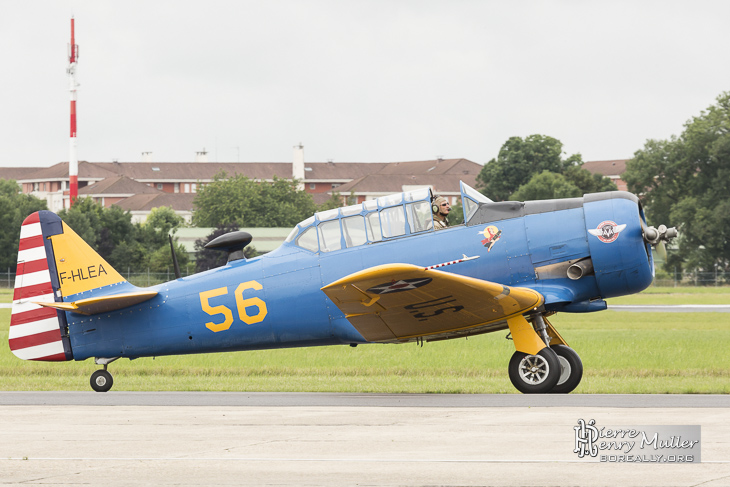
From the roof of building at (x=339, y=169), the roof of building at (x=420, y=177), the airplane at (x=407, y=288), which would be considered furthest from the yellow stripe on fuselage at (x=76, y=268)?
the roof of building at (x=339, y=169)

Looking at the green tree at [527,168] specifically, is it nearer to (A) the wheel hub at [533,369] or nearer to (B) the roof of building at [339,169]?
(B) the roof of building at [339,169]

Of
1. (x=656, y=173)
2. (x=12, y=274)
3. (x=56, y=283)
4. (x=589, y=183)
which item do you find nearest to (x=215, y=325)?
(x=56, y=283)

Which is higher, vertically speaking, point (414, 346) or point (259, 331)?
point (259, 331)

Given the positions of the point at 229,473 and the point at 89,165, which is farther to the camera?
the point at 89,165

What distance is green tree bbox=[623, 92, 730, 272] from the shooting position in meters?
80.8

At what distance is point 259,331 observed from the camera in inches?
602

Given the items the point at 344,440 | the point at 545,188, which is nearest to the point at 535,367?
the point at 344,440

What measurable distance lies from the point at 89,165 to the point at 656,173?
11147 cm

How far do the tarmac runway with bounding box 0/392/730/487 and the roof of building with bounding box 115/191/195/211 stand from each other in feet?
452

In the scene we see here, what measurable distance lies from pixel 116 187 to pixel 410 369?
478 feet

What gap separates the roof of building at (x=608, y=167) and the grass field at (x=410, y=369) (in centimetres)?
14212

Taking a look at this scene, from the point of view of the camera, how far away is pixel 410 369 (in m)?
20.8

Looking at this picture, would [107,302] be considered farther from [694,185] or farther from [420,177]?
Answer: [420,177]

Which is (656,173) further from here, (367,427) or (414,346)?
(367,427)
